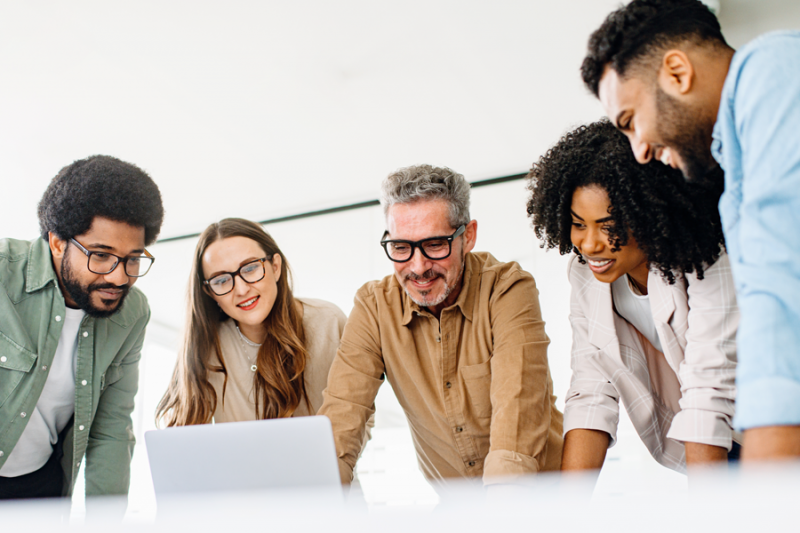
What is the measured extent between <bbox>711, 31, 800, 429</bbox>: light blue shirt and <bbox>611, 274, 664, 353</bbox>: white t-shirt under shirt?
756 millimetres

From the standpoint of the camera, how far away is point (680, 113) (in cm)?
104

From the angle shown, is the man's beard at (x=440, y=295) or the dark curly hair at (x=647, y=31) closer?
the dark curly hair at (x=647, y=31)

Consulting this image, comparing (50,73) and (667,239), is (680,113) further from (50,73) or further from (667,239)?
(50,73)

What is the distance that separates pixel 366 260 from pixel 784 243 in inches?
166

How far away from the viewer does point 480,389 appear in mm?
1737

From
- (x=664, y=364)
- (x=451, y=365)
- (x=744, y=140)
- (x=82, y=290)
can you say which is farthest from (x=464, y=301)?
(x=82, y=290)

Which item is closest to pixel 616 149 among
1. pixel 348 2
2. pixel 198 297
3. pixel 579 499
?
pixel 579 499

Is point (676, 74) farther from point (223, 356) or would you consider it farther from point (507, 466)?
point (223, 356)

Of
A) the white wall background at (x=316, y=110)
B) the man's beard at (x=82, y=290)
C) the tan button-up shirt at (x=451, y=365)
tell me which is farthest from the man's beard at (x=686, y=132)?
the white wall background at (x=316, y=110)

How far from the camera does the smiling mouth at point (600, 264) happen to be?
57.8 inches

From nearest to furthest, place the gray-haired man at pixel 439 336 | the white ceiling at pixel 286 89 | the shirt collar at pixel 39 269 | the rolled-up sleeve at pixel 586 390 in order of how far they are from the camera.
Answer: the rolled-up sleeve at pixel 586 390 < the gray-haired man at pixel 439 336 < the shirt collar at pixel 39 269 < the white ceiling at pixel 286 89

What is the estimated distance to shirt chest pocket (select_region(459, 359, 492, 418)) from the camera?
5.69 feet

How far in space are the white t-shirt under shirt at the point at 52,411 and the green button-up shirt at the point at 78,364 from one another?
47 millimetres

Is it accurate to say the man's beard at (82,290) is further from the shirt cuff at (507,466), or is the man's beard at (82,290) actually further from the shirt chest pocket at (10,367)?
the shirt cuff at (507,466)
